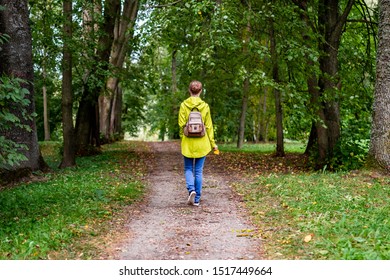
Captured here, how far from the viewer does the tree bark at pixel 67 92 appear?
14062 millimetres

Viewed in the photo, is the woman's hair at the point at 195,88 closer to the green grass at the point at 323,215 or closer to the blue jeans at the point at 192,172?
the blue jeans at the point at 192,172

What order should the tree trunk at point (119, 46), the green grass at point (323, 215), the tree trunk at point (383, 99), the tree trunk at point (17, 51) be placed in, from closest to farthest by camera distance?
1. the green grass at point (323, 215)
2. the tree trunk at point (383, 99)
3. the tree trunk at point (17, 51)
4. the tree trunk at point (119, 46)

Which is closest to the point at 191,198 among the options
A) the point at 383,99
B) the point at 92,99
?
the point at 383,99

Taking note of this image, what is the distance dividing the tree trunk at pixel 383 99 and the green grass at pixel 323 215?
583mm

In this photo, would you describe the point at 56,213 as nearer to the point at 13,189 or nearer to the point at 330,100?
the point at 13,189

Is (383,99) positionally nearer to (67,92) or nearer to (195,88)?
(195,88)

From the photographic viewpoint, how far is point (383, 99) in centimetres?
1088

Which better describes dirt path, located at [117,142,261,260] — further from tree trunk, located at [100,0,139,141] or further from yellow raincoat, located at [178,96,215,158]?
tree trunk, located at [100,0,139,141]

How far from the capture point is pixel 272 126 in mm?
38031

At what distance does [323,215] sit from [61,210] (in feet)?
14.5

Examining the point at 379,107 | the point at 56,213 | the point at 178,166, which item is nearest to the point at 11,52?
the point at 56,213

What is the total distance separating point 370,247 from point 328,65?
9447 millimetres

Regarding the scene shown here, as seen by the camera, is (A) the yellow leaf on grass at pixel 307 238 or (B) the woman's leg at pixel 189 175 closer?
(A) the yellow leaf on grass at pixel 307 238

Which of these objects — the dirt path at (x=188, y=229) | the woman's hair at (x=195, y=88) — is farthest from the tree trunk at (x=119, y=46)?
the woman's hair at (x=195, y=88)
